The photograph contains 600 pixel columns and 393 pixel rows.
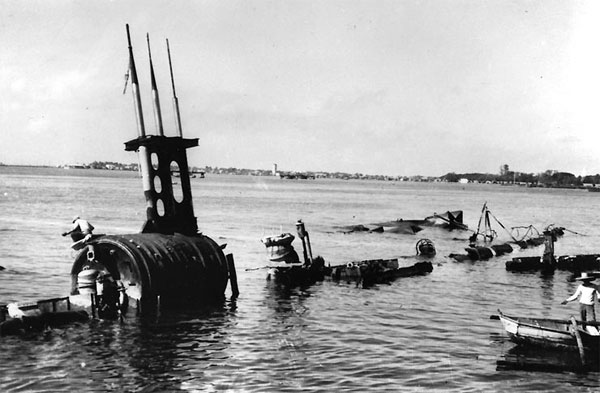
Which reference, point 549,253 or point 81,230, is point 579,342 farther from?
point 549,253

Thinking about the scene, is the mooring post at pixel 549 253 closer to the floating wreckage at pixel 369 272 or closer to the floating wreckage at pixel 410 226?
the floating wreckage at pixel 369 272

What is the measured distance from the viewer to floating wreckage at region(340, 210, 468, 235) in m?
76.2

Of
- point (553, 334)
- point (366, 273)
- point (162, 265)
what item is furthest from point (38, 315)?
point (366, 273)

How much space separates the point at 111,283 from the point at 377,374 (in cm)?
1090

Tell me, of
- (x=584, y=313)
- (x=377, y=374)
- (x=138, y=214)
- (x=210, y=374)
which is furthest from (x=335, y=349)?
(x=138, y=214)

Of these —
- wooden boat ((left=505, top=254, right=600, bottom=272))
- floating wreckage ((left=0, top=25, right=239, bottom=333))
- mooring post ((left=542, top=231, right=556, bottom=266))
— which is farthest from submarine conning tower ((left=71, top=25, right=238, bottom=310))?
mooring post ((left=542, top=231, right=556, bottom=266))

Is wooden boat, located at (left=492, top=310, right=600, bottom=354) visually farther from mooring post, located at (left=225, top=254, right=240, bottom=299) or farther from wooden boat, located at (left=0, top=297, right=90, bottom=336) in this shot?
wooden boat, located at (left=0, top=297, right=90, bottom=336)

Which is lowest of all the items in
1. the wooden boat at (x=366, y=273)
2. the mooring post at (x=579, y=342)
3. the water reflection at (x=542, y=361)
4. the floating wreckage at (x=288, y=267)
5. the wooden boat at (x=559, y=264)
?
the wooden boat at (x=559, y=264)

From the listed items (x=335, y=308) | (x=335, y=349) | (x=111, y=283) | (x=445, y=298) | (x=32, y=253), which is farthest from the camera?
(x=32, y=253)

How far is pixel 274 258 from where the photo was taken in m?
37.2

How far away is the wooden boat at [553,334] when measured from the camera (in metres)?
20.4

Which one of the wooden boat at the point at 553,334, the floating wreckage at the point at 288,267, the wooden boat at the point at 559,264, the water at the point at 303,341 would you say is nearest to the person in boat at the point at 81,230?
the water at the point at 303,341

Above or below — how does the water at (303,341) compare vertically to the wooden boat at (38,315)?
below

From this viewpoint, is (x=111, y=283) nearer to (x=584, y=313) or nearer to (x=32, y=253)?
(x=584, y=313)
